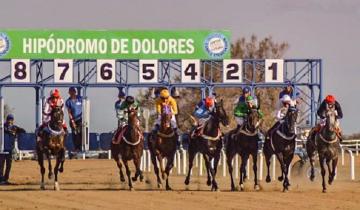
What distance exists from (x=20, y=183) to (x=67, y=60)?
1427cm

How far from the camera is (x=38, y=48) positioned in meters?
46.4

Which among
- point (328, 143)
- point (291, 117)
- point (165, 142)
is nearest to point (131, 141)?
point (165, 142)

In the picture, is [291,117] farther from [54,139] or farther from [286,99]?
[54,139]

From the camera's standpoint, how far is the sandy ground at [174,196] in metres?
22.9

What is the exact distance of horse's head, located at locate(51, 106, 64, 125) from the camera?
27922mm

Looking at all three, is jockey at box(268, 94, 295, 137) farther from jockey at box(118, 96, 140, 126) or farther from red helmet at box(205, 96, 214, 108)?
jockey at box(118, 96, 140, 126)

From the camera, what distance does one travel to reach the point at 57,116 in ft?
91.6

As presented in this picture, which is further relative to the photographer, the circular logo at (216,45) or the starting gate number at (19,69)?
the circular logo at (216,45)

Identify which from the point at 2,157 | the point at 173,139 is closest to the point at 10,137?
the point at 2,157

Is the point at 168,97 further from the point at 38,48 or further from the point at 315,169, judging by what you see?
the point at 38,48

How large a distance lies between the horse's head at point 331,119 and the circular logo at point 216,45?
19120mm

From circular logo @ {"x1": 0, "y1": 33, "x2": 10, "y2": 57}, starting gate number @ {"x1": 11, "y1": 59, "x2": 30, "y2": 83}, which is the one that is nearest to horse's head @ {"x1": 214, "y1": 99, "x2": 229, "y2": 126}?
starting gate number @ {"x1": 11, "y1": 59, "x2": 30, "y2": 83}

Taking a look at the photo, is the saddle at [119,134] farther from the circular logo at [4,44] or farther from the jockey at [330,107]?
the circular logo at [4,44]

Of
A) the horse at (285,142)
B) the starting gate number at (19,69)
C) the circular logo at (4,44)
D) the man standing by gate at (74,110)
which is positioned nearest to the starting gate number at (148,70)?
the starting gate number at (19,69)
